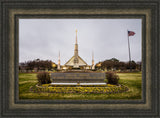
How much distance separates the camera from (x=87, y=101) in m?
3.83

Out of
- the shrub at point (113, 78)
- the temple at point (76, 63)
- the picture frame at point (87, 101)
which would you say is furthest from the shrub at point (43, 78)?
the shrub at point (113, 78)

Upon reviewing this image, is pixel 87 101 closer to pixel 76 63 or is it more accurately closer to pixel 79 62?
pixel 76 63

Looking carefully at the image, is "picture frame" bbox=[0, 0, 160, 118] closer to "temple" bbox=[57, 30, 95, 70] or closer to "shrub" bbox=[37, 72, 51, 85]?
"shrub" bbox=[37, 72, 51, 85]

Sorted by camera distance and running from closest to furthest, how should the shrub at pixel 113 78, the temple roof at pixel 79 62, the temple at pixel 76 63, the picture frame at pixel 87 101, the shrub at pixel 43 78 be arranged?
the picture frame at pixel 87 101 < the shrub at pixel 113 78 < the shrub at pixel 43 78 < the temple at pixel 76 63 < the temple roof at pixel 79 62

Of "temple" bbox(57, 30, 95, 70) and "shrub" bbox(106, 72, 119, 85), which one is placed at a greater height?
"temple" bbox(57, 30, 95, 70)

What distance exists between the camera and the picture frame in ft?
12.1

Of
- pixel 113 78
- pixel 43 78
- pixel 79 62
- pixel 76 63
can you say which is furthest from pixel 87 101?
pixel 79 62

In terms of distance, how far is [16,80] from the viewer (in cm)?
396

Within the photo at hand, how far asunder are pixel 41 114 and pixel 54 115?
587 millimetres

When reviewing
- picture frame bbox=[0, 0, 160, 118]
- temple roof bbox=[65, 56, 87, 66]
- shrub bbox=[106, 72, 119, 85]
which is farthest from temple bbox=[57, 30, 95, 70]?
picture frame bbox=[0, 0, 160, 118]

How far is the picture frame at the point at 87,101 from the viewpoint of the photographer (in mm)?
3682

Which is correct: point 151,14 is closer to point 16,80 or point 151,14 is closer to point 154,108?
point 154,108

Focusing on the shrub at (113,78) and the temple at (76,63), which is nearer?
the shrub at (113,78)

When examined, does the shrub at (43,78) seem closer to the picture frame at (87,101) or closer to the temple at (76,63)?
the temple at (76,63)
